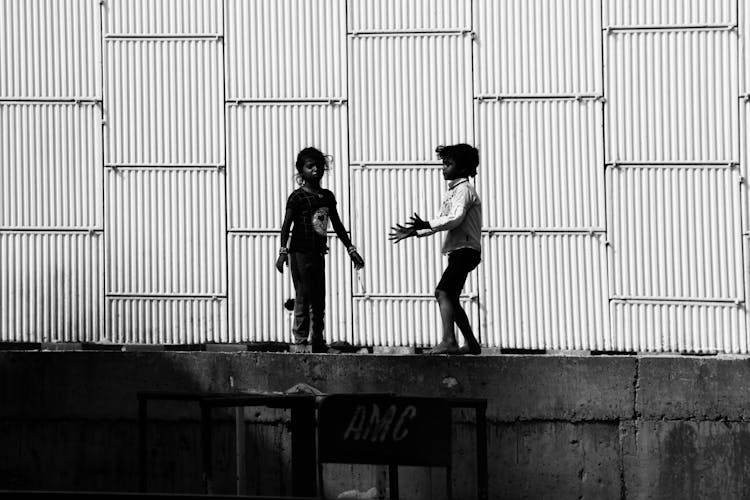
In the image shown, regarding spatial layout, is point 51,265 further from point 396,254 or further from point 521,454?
point 521,454

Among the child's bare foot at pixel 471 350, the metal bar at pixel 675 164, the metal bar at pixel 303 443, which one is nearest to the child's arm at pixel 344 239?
the child's bare foot at pixel 471 350

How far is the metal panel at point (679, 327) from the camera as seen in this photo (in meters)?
13.0

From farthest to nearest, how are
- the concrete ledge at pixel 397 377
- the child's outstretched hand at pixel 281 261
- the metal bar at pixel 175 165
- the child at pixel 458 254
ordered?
1. the metal bar at pixel 175 165
2. the child's outstretched hand at pixel 281 261
3. the child at pixel 458 254
4. the concrete ledge at pixel 397 377

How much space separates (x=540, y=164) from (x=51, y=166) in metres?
4.31

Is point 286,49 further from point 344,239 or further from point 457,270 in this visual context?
point 457,270

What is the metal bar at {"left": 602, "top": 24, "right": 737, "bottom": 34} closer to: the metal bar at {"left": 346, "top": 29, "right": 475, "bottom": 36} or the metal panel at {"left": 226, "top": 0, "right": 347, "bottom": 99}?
the metal bar at {"left": 346, "top": 29, "right": 475, "bottom": 36}

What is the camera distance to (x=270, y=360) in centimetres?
1230

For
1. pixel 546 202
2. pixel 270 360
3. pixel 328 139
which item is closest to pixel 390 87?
pixel 328 139

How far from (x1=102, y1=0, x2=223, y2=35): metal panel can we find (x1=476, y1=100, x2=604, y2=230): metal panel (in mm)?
2502

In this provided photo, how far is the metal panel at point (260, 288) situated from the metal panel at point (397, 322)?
211 mm

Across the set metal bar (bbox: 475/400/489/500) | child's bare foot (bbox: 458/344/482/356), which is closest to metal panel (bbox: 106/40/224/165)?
child's bare foot (bbox: 458/344/482/356)

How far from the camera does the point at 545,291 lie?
13250 mm

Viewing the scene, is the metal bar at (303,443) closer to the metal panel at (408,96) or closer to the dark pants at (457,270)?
the dark pants at (457,270)

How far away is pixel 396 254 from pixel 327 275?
630 mm
